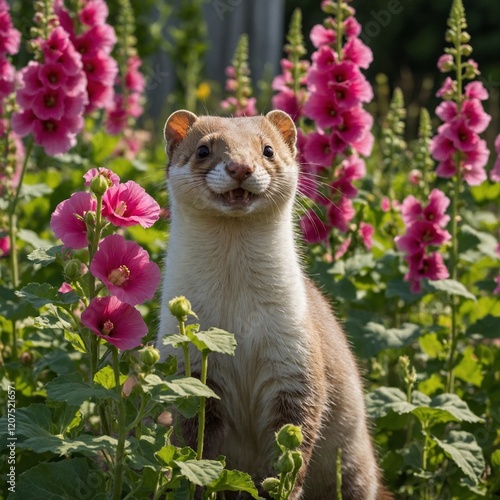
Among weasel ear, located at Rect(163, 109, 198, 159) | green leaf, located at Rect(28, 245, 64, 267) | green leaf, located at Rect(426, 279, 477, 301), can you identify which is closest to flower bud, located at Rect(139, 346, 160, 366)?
green leaf, located at Rect(28, 245, 64, 267)

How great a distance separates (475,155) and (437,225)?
0.35 meters

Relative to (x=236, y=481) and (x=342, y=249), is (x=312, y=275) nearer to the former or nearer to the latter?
(x=342, y=249)

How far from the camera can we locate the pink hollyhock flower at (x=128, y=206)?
257cm

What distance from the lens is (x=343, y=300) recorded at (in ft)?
14.1

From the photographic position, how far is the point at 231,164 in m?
3.04

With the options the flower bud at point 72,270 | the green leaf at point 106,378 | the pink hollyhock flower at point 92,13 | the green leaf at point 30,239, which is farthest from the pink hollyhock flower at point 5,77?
the green leaf at point 106,378

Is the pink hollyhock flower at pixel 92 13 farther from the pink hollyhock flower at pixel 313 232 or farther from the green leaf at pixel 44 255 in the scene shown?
the green leaf at pixel 44 255

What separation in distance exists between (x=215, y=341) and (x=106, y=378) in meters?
0.34

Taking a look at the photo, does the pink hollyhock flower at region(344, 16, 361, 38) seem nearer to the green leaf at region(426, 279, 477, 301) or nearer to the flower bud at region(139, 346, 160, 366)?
the green leaf at region(426, 279, 477, 301)

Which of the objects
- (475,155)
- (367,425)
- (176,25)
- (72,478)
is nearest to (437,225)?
(475,155)

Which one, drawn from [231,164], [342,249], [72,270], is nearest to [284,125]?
[231,164]

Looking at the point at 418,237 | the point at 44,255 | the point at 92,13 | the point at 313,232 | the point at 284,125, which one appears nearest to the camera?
the point at 44,255

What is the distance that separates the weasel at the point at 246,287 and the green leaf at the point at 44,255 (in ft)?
1.82

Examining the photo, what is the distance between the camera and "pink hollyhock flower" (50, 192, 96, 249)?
2.61 meters
